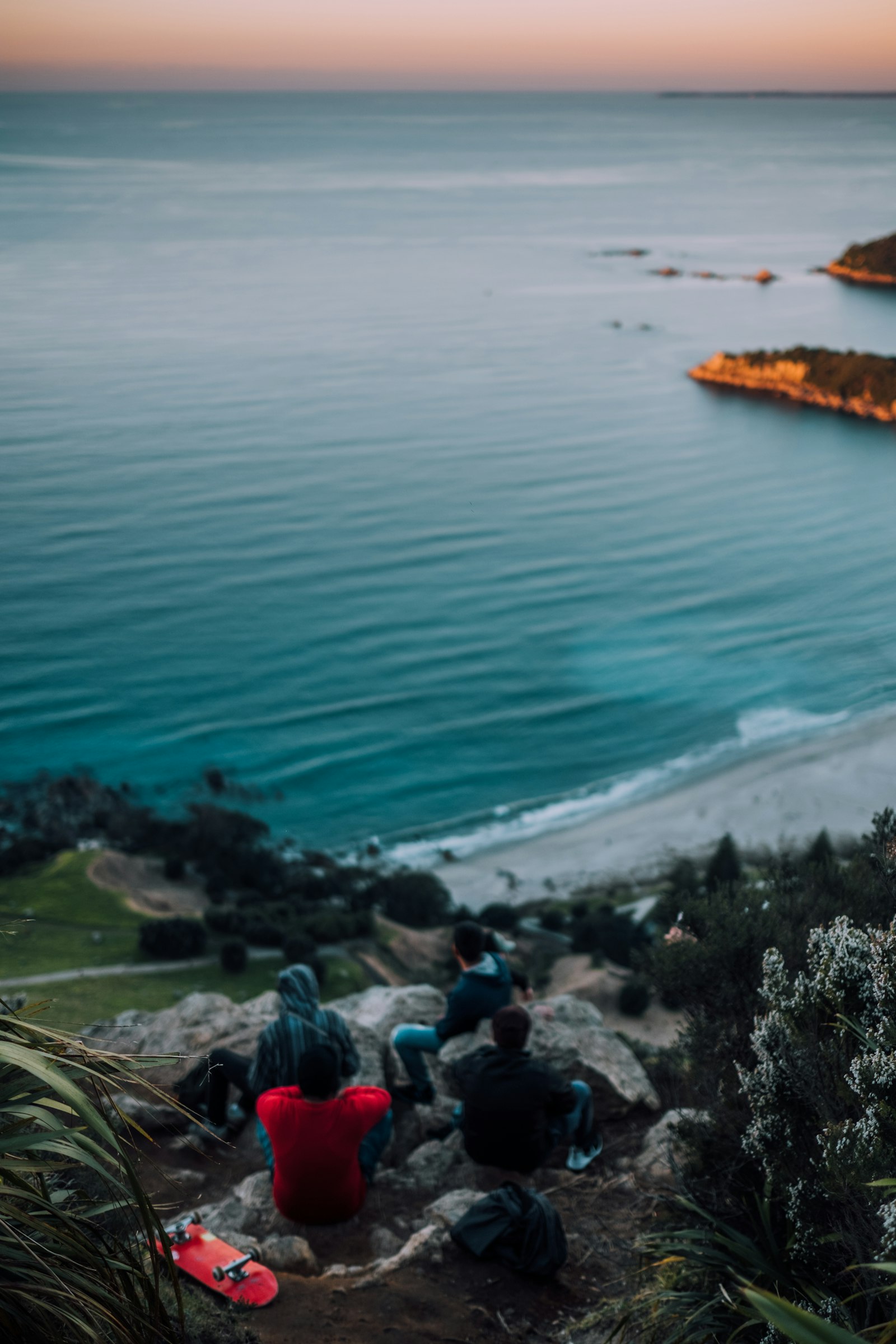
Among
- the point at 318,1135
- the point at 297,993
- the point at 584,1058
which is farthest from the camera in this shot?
the point at 584,1058

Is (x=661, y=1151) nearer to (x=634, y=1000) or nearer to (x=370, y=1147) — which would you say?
(x=370, y=1147)

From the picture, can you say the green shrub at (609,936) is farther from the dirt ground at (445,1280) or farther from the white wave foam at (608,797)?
the dirt ground at (445,1280)

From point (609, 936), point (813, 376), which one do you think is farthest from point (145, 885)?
point (813, 376)

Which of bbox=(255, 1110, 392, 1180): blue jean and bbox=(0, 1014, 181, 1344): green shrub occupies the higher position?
bbox=(0, 1014, 181, 1344): green shrub

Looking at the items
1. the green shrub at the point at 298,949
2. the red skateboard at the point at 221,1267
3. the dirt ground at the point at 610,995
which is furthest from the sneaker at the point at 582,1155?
the green shrub at the point at 298,949

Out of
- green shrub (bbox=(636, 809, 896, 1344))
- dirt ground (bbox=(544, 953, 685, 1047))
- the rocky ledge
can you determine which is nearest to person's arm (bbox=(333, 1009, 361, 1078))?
green shrub (bbox=(636, 809, 896, 1344))

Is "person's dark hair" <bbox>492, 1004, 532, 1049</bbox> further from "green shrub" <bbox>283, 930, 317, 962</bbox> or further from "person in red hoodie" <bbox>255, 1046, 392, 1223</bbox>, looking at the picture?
"green shrub" <bbox>283, 930, 317, 962</bbox>

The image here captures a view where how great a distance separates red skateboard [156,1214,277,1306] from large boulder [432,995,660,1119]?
A: 7.96 feet

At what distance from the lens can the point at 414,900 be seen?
19.3 metres

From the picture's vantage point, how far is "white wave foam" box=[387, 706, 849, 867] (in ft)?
79.1

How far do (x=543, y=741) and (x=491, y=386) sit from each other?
3673 cm

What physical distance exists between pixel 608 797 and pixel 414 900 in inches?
334

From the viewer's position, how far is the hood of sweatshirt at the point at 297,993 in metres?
6.18

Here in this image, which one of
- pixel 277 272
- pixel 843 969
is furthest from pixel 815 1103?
pixel 277 272
